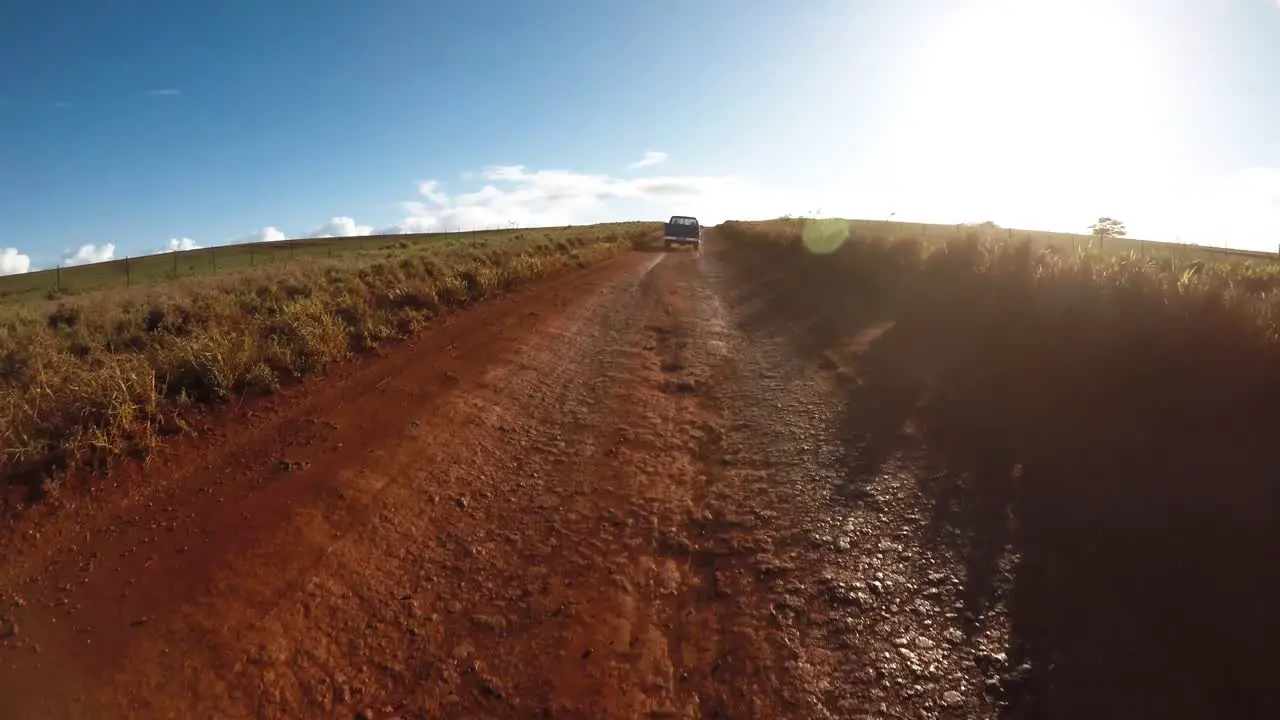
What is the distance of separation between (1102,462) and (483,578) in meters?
4.81

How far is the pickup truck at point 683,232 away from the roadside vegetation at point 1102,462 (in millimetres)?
26441

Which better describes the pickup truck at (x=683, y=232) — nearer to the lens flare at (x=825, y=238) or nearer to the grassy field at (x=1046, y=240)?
the lens flare at (x=825, y=238)

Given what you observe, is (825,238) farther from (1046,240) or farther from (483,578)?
(483,578)

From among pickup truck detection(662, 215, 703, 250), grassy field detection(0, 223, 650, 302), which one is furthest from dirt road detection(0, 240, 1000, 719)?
pickup truck detection(662, 215, 703, 250)

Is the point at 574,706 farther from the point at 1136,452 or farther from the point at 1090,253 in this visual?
the point at 1090,253

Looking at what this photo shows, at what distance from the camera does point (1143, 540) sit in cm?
422

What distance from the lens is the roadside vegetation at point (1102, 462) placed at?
3.31m

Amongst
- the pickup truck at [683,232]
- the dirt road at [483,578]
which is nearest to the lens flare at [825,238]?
the pickup truck at [683,232]

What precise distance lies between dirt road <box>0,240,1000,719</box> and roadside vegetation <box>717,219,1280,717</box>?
0.45 metres

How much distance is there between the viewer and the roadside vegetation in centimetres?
331

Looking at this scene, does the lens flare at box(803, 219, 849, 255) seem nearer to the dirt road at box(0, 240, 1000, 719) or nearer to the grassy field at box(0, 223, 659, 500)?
the grassy field at box(0, 223, 659, 500)

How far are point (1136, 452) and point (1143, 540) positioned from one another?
1.33 metres

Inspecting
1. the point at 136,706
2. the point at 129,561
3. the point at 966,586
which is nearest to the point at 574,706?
the point at 136,706

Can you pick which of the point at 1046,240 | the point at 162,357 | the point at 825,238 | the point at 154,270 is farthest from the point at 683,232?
the point at 154,270
